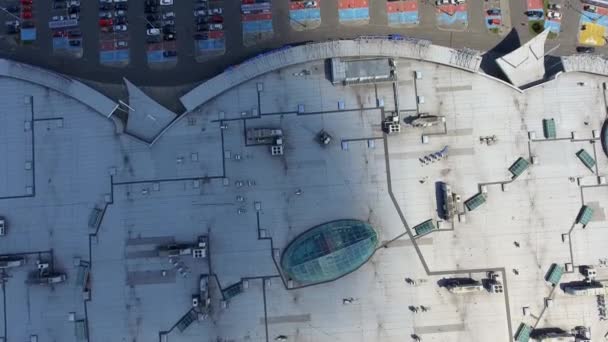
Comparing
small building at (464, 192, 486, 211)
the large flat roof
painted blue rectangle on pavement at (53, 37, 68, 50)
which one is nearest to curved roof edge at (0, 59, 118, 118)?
the large flat roof

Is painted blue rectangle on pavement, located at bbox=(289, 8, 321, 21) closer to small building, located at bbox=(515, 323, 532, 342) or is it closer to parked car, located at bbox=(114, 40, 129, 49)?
parked car, located at bbox=(114, 40, 129, 49)

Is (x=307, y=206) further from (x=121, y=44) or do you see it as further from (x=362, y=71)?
(x=121, y=44)

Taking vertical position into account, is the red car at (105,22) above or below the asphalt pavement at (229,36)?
above

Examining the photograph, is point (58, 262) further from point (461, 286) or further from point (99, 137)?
point (461, 286)

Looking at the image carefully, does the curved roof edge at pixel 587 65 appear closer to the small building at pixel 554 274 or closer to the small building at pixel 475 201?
the small building at pixel 475 201

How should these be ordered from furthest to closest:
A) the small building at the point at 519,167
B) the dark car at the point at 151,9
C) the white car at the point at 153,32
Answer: the dark car at the point at 151,9 → the white car at the point at 153,32 → the small building at the point at 519,167

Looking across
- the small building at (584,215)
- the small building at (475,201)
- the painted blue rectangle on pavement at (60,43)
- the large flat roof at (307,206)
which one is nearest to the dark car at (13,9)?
the painted blue rectangle on pavement at (60,43)
